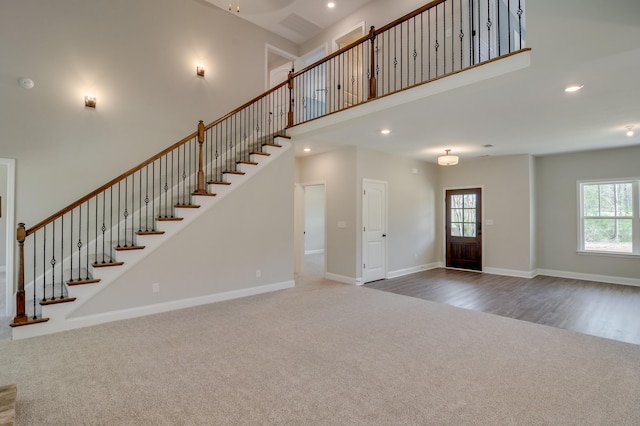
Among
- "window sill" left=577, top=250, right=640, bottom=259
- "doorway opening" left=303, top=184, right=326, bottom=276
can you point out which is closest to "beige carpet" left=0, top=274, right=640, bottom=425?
"window sill" left=577, top=250, right=640, bottom=259

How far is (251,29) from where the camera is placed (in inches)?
274

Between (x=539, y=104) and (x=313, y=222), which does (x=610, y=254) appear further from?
(x=313, y=222)

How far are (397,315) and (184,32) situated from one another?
6.15m

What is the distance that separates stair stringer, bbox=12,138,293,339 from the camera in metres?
3.78

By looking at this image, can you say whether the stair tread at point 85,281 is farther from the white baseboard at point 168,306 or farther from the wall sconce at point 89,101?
the wall sconce at point 89,101

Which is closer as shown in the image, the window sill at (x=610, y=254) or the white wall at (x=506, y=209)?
the window sill at (x=610, y=254)

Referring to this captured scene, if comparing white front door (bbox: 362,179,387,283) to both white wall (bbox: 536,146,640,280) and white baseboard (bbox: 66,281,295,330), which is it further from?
white wall (bbox: 536,146,640,280)

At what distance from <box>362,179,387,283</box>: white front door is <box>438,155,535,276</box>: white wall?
8.81 feet

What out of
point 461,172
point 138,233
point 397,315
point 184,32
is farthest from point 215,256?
point 461,172

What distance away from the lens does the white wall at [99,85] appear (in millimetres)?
4391

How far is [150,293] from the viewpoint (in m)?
4.45

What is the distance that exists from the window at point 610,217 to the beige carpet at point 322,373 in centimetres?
429

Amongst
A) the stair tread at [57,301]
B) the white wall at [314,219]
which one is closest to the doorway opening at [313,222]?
the white wall at [314,219]

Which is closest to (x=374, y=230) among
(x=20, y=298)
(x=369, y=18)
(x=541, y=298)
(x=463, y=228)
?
(x=463, y=228)
